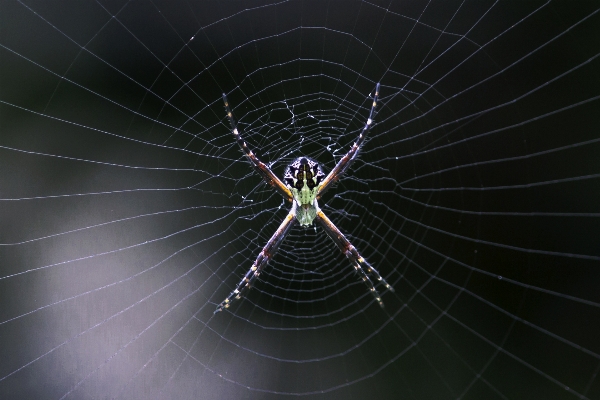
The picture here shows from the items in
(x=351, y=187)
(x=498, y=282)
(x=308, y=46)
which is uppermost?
(x=308, y=46)

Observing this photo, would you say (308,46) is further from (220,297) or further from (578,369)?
(578,369)

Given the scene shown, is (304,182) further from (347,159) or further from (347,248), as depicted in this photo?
(347,248)

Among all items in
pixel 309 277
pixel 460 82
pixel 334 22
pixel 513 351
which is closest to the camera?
pixel 334 22

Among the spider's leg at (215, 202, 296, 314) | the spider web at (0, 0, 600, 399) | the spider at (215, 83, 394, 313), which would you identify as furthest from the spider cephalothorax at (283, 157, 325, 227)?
the spider web at (0, 0, 600, 399)

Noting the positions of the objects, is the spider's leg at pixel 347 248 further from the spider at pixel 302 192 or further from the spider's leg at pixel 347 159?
the spider's leg at pixel 347 159

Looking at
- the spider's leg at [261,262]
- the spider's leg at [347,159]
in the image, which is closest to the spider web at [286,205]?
the spider's leg at [261,262]

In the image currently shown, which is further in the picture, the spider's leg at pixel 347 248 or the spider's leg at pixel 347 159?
the spider's leg at pixel 347 248

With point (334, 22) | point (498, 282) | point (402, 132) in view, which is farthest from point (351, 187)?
point (498, 282)
